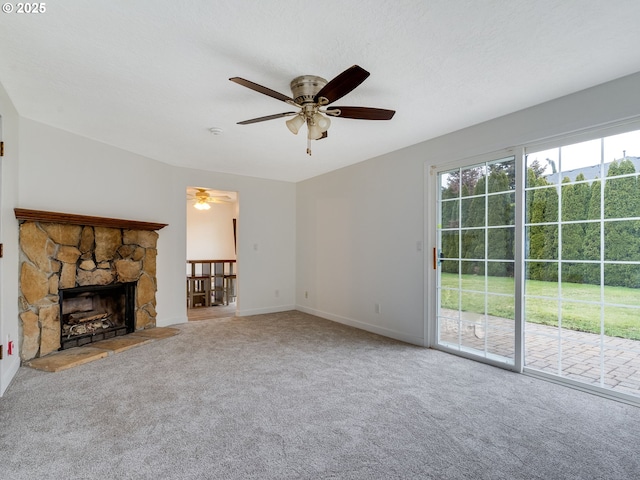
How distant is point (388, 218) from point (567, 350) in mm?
2292

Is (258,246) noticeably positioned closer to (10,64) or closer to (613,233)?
(10,64)

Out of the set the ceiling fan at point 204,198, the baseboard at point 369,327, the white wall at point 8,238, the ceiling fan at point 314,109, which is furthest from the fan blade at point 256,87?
the ceiling fan at point 204,198

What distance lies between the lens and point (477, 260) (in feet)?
11.2

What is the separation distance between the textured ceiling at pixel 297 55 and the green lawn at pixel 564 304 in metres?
1.63

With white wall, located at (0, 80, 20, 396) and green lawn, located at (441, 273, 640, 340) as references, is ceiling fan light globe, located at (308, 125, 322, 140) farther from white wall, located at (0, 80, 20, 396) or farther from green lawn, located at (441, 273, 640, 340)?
white wall, located at (0, 80, 20, 396)

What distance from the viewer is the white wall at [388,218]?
8.90ft

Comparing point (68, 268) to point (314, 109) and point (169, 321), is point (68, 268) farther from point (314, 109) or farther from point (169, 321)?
point (314, 109)

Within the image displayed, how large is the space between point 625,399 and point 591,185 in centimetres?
167

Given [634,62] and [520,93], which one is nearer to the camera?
[634,62]

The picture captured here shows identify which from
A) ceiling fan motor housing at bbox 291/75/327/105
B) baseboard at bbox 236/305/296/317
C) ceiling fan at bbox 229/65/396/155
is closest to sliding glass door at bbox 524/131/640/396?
ceiling fan at bbox 229/65/396/155

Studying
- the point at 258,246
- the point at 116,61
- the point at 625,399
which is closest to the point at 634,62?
the point at 625,399

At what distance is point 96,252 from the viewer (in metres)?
3.93

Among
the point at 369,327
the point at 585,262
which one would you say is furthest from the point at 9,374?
the point at 585,262

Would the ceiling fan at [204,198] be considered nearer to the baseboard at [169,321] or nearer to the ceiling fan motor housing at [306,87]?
the baseboard at [169,321]
